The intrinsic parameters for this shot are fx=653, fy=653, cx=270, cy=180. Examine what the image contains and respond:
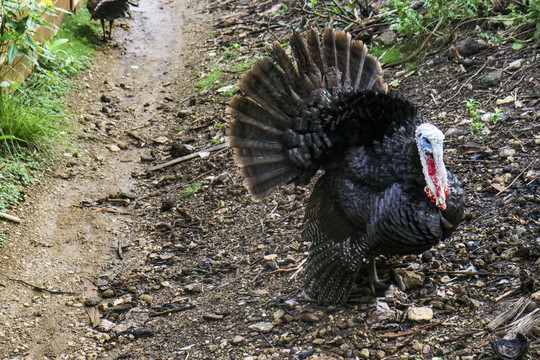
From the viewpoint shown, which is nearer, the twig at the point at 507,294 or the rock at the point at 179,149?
the twig at the point at 507,294

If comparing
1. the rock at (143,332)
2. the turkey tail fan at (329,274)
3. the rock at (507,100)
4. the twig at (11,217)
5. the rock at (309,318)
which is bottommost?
the rock at (309,318)

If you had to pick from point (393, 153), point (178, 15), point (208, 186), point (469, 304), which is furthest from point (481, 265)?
point (178, 15)

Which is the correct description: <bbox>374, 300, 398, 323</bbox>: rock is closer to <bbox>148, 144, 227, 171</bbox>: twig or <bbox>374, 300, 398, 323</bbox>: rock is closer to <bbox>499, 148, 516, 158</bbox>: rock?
<bbox>499, 148, 516, 158</bbox>: rock

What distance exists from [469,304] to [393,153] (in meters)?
1.10

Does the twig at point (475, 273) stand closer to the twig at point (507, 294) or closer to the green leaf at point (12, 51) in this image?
the twig at point (507, 294)

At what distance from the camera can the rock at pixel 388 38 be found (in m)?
7.50

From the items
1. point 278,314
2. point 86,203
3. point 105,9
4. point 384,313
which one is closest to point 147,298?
point 278,314

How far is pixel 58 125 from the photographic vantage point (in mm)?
7180

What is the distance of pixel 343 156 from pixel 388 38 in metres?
3.28

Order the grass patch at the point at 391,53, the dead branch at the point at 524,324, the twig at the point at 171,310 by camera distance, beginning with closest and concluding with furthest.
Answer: the dead branch at the point at 524,324 < the twig at the point at 171,310 < the grass patch at the point at 391,53

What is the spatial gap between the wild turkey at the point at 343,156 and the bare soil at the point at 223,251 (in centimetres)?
40

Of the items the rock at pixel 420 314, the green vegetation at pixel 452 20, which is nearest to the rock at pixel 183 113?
the green vegetation at pixel 452 20

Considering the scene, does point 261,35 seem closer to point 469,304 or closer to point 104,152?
point 104,152

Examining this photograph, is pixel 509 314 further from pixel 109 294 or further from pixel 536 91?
pixel 109 294
